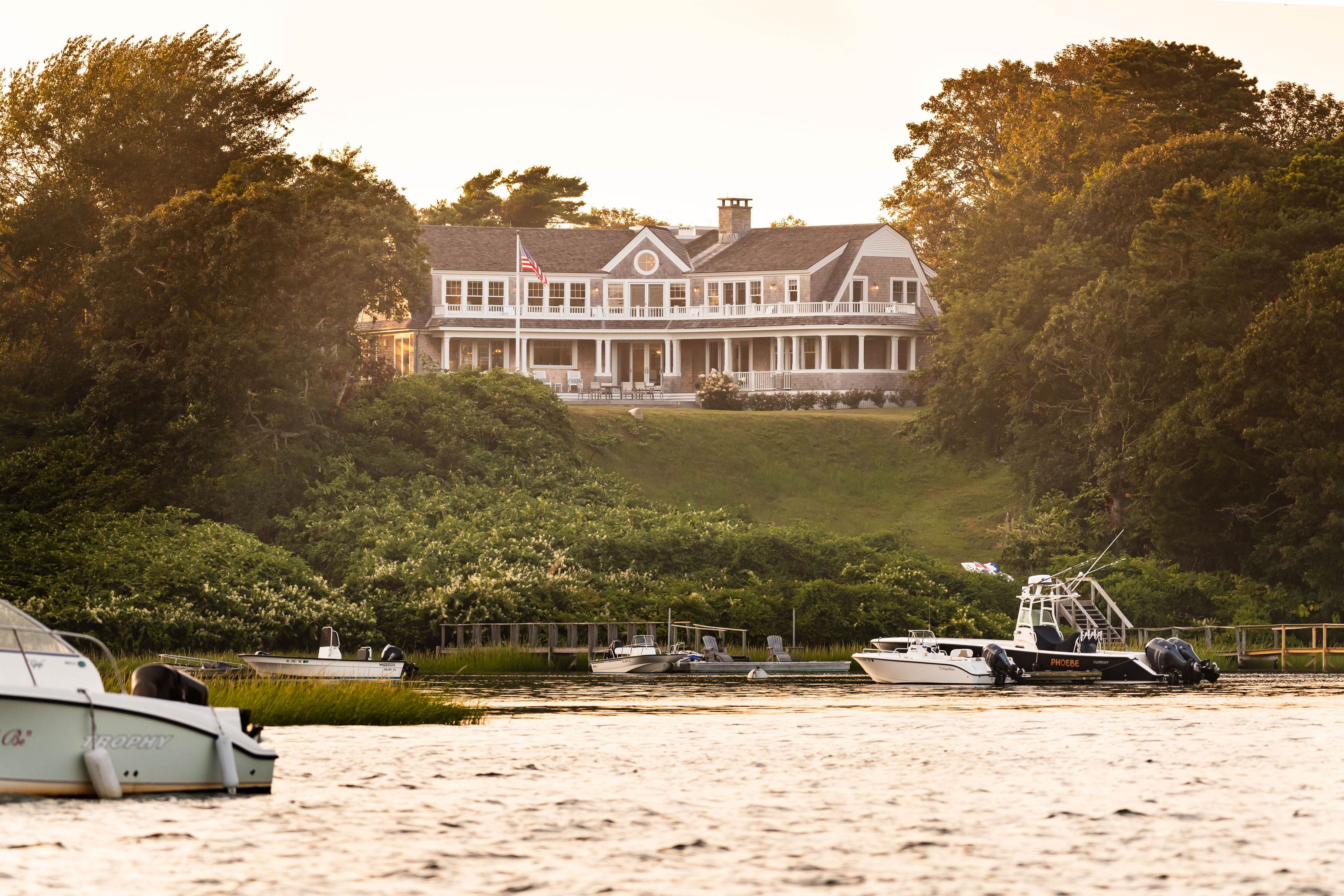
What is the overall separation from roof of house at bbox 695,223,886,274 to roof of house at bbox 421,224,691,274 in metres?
2.29

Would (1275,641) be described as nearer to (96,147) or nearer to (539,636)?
(539,636)

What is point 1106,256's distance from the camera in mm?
58156

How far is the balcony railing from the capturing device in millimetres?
79438

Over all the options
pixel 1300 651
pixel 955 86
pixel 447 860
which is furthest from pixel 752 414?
pixel 447 860

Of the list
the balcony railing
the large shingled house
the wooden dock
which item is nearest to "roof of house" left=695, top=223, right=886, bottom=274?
the large shingled house

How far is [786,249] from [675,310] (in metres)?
6.35

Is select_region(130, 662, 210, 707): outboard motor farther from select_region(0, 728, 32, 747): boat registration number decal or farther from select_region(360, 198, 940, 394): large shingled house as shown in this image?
select_region(360, 198, 940, 394): large shingled house

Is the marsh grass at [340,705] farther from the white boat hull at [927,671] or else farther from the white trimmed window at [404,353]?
the white trimmed window at [404,353]

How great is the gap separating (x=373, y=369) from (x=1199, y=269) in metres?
28.6

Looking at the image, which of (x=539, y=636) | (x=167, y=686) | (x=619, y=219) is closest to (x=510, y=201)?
(x=619, y=219)

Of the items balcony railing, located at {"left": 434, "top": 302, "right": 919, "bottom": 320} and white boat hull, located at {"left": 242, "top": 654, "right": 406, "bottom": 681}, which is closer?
white boat hull, located at {"left": 242, "top": 654, "right": 406, "bottom": 681}

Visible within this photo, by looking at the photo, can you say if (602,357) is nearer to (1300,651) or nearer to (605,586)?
(605,586)

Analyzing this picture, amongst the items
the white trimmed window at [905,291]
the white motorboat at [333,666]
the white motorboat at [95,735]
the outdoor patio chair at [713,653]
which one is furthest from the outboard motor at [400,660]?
the white trimmed window at [905,291]

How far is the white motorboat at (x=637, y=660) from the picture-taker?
42.6 metres
